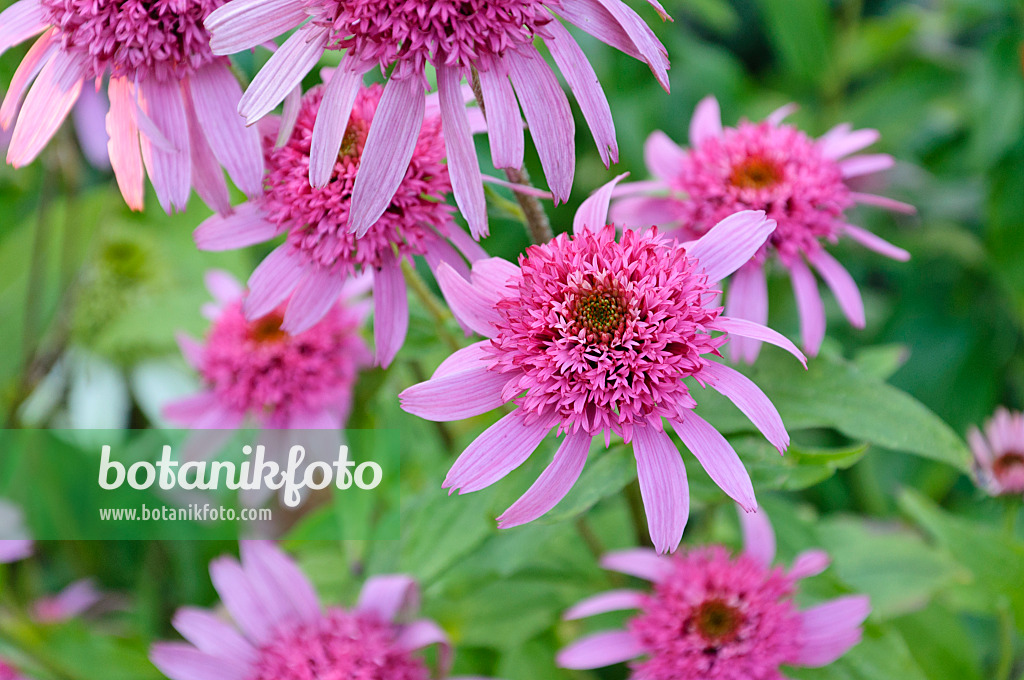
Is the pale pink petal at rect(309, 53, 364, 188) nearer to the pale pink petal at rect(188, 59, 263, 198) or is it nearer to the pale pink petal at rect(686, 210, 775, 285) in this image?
the pale pink petal at rect(188, 59, 263, 198)

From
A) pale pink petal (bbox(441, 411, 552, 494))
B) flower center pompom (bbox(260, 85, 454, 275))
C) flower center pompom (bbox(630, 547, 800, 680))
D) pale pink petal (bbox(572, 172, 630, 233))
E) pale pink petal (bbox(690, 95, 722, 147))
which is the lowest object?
flower center pompom (bbox(630, 547, 800, 680))

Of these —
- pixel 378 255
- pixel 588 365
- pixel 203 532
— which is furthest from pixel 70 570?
pixel 588 365

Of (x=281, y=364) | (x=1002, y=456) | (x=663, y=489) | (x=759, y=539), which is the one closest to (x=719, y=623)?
(x=759, y=539)

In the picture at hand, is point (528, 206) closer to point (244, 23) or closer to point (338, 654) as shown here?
point (244, 23)

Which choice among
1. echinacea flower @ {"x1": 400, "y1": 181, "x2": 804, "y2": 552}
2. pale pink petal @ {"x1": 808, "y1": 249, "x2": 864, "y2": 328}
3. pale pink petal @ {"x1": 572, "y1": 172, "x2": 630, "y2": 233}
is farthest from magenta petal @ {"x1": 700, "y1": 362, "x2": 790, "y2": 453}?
pale pink petal @ {"x1": 808, "y1": 249, "x2": 864, "y2": 328}

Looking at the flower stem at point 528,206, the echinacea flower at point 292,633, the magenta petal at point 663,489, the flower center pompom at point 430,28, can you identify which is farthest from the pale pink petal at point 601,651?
the flower center pompom at point 430,28

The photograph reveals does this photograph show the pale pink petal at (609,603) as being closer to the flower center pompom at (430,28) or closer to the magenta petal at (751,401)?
the magenta petal at (751,401)
